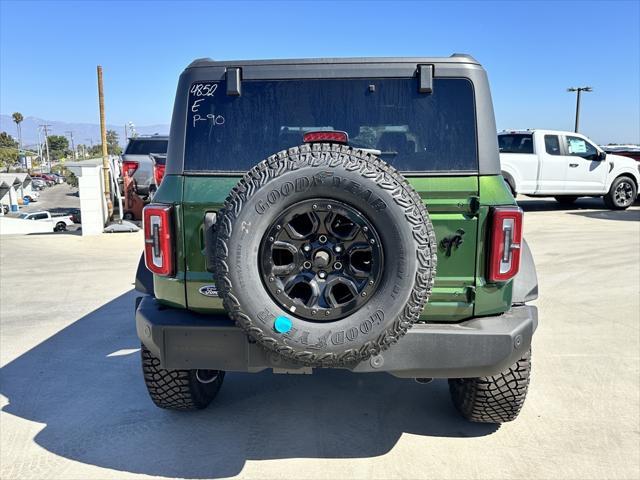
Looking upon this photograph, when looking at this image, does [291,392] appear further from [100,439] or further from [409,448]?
[100,439]

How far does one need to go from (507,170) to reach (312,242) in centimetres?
1176

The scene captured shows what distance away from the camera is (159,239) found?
2.83 meters

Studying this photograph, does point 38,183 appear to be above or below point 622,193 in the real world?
below

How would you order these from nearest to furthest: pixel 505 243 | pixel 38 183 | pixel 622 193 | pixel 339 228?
pixel 339 228, pixel 505 243, pixel 622 193, pixel 38 183

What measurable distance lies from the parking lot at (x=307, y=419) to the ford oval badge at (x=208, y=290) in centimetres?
96

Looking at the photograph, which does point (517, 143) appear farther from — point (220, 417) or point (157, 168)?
point (220, 417)

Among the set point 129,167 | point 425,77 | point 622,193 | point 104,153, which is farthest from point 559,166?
point 425,77

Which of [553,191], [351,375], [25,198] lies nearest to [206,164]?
[351,375]

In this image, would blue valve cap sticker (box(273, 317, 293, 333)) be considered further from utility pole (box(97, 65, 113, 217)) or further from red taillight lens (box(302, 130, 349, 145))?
utility pole (box(97, 65, 113, 217))

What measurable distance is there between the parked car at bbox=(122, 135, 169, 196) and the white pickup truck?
8726 millimetres

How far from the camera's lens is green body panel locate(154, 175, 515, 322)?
9.02 ft

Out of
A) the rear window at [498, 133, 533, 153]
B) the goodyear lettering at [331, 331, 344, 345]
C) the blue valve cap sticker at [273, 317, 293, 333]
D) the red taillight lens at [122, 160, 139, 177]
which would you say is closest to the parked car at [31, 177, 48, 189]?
the red taillight lens at [122, 160, 139, 177]

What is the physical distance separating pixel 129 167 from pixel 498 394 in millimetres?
12757

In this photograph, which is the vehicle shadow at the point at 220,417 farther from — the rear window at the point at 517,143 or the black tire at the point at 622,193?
the black tire at the point at 622,193
